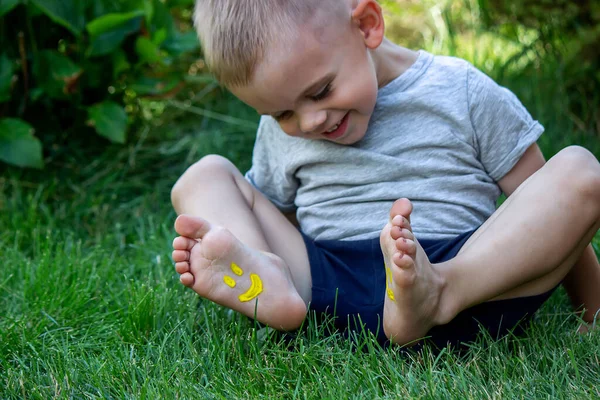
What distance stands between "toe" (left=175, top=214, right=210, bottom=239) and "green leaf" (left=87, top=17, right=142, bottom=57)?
137 centimetres

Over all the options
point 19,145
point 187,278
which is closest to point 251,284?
point 187,278

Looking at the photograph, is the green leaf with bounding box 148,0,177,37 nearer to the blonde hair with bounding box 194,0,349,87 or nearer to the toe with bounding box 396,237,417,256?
the blonde hair with bounding box 194,0,349,87

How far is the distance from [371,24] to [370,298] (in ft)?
1.99

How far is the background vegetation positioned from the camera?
1364mm

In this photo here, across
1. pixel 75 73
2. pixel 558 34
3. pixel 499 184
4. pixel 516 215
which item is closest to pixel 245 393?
pixel 516 215

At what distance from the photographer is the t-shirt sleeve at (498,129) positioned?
1.70 metres

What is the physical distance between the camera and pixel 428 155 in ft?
5.60

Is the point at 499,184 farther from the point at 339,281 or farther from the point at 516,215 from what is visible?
the point at 339,281

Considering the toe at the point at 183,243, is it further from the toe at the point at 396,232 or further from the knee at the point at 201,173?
the toe at the point at 396,232

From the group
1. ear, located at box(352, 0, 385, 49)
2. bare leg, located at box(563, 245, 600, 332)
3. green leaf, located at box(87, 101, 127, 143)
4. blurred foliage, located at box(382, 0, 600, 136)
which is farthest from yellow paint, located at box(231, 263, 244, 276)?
blurred foliage, located at box(382, 0, 600, 136)

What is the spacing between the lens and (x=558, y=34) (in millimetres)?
3121

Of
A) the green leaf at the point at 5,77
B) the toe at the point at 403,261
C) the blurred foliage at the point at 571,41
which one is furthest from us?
the blurred foliage at the point at 571,41

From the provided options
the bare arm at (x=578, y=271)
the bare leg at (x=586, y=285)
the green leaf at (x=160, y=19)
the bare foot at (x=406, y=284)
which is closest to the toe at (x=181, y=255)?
the bare foot at (x=406, y=284)

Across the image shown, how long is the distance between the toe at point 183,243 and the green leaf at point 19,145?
1212mm
